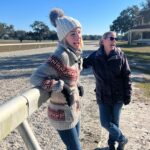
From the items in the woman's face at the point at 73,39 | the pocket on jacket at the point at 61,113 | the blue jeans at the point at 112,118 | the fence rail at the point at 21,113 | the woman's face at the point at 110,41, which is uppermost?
the woman's face at the point at 73,39

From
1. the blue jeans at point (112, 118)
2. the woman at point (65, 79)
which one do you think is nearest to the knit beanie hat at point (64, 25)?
the woman at point (65, 79)

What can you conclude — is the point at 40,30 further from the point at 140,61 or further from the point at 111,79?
the point at 111,79

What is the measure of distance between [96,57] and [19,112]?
2795 millimetres

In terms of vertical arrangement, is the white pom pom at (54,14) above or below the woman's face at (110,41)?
above

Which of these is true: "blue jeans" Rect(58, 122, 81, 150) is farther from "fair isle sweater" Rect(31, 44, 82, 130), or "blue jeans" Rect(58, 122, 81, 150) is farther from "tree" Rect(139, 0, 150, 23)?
"tree" Rect(139, 0, 150, 23)

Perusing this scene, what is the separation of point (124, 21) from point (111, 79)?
14425cm

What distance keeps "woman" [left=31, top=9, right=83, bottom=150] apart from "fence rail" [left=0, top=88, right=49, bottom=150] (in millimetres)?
294

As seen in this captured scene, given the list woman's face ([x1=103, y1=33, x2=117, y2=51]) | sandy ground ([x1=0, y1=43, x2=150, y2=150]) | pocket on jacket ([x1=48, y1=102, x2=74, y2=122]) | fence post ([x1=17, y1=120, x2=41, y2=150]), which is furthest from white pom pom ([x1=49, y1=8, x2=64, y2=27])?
sandy ground ([x1=0, y1=43, x2=150, y2=150])

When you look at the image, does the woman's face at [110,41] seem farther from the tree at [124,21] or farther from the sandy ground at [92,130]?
the tree at [124,21]

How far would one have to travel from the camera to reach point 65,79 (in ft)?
11.4

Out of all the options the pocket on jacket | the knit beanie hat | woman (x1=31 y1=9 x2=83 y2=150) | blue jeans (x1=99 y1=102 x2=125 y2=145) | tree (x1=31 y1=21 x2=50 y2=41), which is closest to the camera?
woman (x1=31 y1=9 x2=83 y2=150)

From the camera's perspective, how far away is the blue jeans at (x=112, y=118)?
17.4ft

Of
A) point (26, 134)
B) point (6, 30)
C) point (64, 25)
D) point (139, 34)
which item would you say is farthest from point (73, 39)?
point (6, 30)

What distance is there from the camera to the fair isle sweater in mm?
3389
